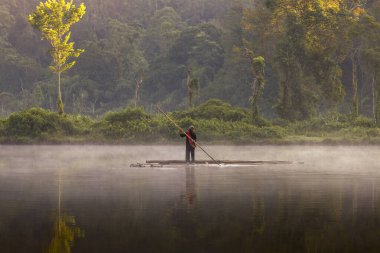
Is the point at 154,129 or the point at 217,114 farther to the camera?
the point at 217,114

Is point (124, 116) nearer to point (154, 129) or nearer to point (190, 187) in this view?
point (154, 129)

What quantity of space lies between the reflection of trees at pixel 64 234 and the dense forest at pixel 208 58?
159 feet

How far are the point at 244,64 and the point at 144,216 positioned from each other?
74459mm

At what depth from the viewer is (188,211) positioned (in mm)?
17188

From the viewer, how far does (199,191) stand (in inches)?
880

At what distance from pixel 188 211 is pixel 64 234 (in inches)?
165

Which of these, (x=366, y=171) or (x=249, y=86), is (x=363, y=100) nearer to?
(x=249, y=86)

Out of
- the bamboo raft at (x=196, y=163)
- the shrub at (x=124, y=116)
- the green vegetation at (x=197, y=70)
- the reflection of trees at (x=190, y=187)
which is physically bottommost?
the reflection of trees at (x=190, y=187)

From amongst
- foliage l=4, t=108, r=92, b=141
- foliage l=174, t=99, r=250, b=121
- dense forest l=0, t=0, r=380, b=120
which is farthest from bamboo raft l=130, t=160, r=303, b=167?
dense forest l=0, t=0, r=380, b=120

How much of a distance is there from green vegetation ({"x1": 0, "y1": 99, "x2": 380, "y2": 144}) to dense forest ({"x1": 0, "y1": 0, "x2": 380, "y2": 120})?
260 centimetres

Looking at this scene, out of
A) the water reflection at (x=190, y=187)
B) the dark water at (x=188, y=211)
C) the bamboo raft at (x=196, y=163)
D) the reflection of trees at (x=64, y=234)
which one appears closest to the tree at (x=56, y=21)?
the bamboo raft at (x=196, y=163)

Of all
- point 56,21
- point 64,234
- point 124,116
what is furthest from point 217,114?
point 64,234

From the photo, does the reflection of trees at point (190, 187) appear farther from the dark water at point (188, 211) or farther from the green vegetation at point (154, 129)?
the green vegetation at point (154, 129)

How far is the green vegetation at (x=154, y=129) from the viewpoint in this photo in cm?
6066
